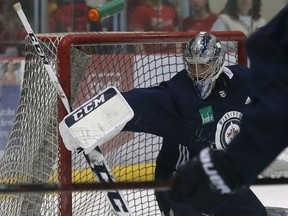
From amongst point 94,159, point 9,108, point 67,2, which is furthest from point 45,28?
point 94,159

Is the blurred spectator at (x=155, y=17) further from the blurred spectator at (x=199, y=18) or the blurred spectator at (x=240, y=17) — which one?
the blurred spectator at (x=240, y=17)

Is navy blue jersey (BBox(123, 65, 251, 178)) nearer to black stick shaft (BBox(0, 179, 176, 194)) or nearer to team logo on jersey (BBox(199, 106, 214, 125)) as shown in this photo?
team logo on jersey (BBox(199, 106, 214, 125))

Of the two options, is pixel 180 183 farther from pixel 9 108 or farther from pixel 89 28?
pixel 89 28

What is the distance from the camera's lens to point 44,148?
342 centimetres

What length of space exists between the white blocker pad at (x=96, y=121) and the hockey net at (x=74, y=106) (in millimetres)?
393

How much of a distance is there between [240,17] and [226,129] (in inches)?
119

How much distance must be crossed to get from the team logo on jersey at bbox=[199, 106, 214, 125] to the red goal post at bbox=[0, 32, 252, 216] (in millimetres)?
406

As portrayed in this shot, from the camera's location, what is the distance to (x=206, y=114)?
10.5ft

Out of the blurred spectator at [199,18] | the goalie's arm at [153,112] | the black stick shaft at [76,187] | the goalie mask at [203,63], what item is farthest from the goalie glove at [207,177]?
the blurred spectator at [199,18]

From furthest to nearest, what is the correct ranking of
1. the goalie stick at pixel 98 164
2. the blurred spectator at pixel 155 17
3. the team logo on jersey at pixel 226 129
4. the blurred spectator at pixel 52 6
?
the blurred spectator at pixel 155 17 → the blurred spectator at pixel 52 6 → the team logo on jersey at pixel 226 129 → the goalie stick at pixel 98 164

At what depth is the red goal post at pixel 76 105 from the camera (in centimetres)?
330

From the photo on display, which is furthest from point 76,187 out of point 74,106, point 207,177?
point 74,106

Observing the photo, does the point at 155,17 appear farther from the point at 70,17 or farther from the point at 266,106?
the point at 266,106

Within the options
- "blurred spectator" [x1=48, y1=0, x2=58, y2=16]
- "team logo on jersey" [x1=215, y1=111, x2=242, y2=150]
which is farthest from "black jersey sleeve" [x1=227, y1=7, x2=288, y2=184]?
"blurred spectator" [x1=48, y1=0, x2=58, y2=16]
